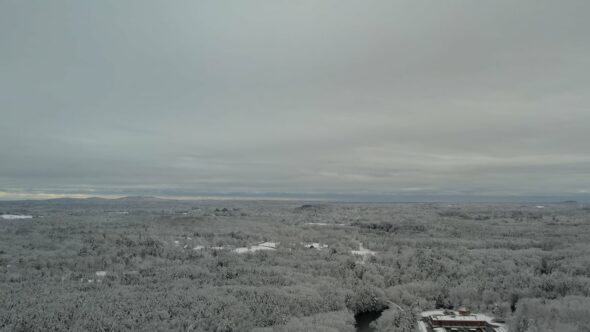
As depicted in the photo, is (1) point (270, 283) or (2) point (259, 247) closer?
(1) point (270, 283)

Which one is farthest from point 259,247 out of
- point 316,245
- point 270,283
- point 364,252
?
point 270,283

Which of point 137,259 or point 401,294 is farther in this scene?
point 137,259

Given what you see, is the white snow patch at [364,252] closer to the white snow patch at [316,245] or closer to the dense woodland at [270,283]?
the dense woodland at [270,283]

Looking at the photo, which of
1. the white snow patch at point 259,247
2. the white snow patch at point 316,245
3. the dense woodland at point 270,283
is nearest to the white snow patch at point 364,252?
the dense woodland at point 270,283

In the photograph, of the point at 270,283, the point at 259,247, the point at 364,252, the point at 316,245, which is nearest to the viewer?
the point at 270,283

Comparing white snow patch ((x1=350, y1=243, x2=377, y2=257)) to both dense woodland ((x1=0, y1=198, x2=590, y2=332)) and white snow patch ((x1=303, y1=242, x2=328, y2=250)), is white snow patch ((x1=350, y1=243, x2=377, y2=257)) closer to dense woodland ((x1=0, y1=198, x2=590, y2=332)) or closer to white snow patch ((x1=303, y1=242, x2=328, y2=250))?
dense woodland ((x1=0, y1=198, x2=590, y2=332))

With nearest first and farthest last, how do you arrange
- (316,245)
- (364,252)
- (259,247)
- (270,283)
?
(270,283) → (364,252) → (259,247) → (316,245)

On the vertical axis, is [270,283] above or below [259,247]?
below

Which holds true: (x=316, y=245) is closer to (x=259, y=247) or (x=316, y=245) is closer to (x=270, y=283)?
(x=259, y=247)

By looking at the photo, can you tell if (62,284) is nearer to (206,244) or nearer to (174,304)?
(174,304)

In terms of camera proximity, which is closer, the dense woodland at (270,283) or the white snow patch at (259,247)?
the dense woodland at (270,283)

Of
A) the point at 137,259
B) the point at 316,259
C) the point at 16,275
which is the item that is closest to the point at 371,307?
the point at 316,259
